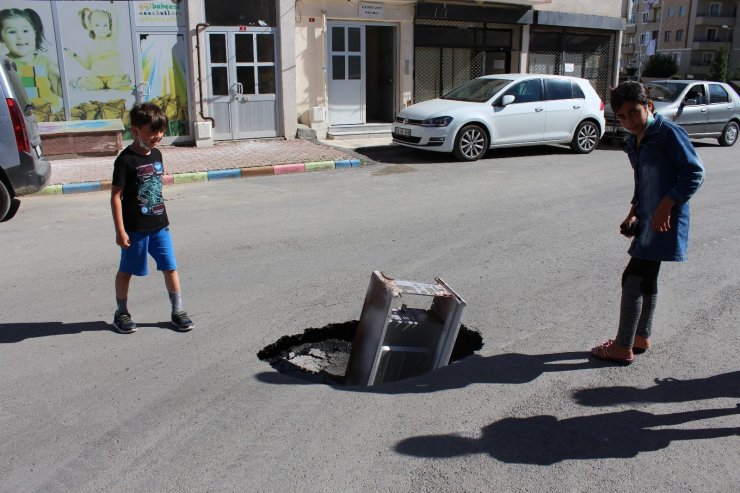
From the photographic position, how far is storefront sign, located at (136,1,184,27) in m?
13.5

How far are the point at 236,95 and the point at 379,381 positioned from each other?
11694mm

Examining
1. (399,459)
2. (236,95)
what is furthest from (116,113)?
(399,459)

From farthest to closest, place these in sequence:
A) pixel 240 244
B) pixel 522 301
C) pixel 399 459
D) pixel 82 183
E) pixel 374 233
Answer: pixel 82 183
pixel 374 233
pixel 240 244
pixel 522 301
pixel 399 459

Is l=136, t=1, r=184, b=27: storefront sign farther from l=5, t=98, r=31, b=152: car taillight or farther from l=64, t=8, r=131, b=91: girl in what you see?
l=5, t=98, r=31, b=152: car taillight

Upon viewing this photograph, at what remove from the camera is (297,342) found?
4.79m

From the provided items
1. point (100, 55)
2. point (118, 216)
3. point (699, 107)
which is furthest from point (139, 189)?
point (699, 107)

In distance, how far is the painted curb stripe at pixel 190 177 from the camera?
10984 mm

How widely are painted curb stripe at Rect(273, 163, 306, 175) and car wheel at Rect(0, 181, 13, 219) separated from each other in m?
4.67

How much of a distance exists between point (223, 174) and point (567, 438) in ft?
29.6

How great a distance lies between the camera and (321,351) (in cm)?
482

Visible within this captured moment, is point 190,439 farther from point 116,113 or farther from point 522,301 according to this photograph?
point 116,113

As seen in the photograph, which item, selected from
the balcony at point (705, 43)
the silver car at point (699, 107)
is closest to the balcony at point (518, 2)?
the silver car at point (699, 107)

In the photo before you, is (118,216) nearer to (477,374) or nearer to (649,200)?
(477,374)

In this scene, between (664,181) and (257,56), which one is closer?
(664,181)
